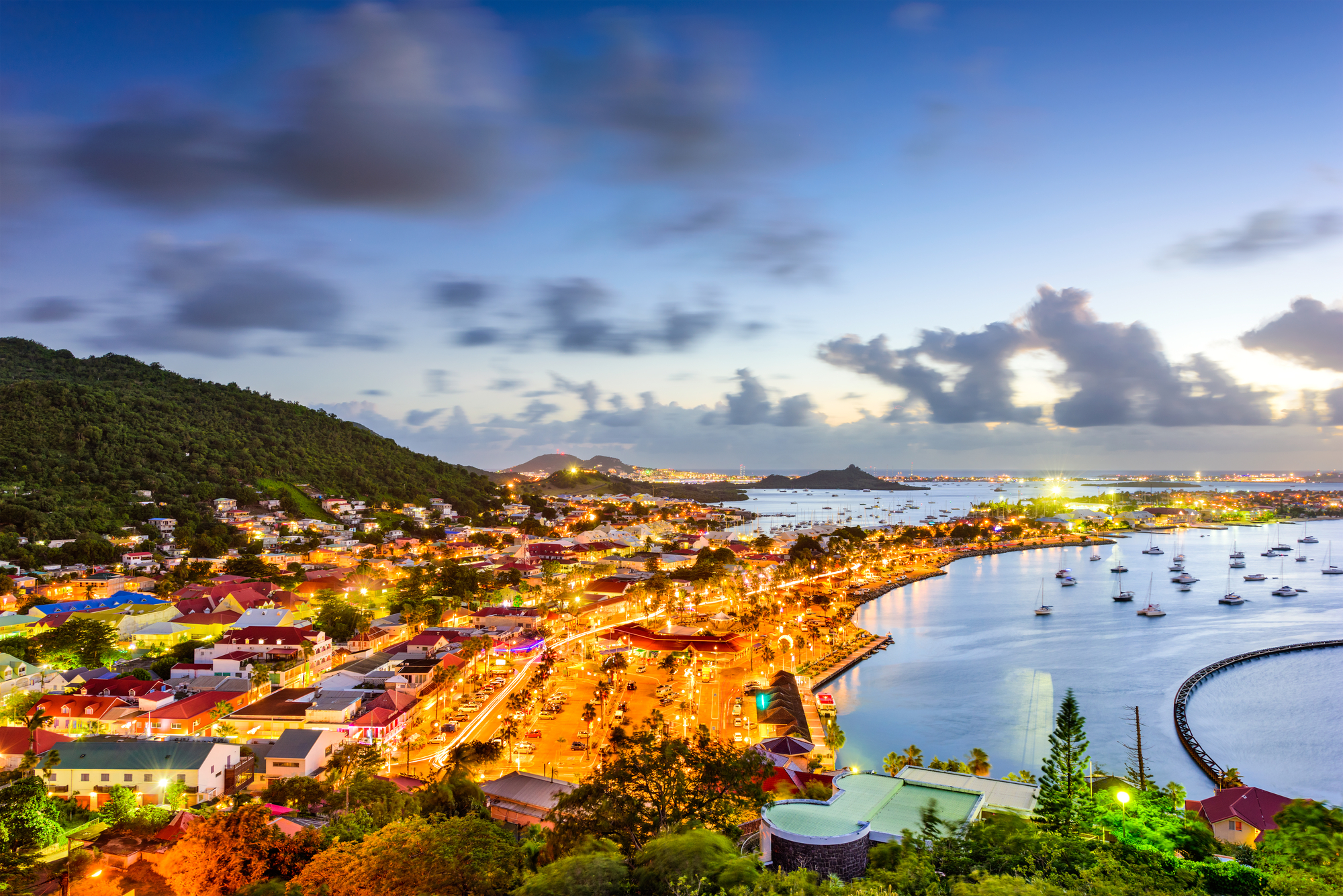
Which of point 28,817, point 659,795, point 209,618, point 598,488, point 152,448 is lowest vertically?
point 209,618

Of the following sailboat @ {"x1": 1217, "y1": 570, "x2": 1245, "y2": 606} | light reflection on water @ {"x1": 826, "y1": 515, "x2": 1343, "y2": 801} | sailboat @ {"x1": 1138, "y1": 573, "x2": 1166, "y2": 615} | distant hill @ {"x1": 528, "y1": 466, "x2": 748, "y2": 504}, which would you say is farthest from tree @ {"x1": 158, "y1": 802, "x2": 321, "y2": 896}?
distant hill @ {"x1": 528, "y1": 466, "x2": 748, "y2": 504}

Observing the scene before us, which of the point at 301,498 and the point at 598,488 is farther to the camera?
the point at 598,488

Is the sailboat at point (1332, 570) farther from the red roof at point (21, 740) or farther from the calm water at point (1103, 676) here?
the red roof at point (21, 740)

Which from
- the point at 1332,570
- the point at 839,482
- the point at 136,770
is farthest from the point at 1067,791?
the point at 839,482

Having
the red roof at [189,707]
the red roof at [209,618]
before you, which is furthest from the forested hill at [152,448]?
the red roof at [189,707]

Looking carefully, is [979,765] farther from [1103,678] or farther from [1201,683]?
[1201,683]

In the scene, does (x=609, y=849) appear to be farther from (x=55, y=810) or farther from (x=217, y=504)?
(x=217, y=504)

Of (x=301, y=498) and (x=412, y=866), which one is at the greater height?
(x=301, y=498)
